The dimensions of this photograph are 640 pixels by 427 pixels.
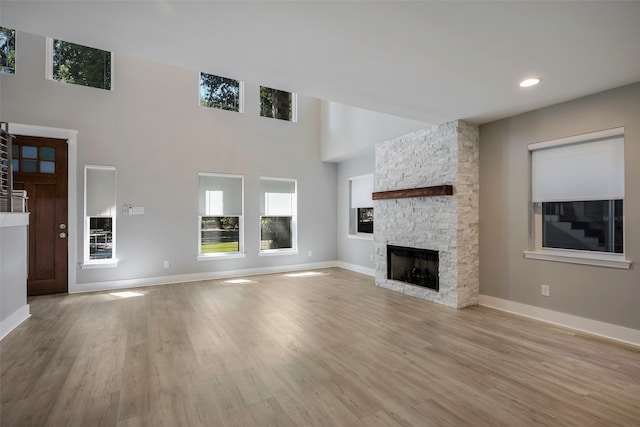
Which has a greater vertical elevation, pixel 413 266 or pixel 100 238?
pixel 100 238

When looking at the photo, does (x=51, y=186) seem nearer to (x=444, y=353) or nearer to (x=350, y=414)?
(x=350, y=414)

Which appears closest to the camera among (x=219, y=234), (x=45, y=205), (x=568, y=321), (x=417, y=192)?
(x=568, y=321)

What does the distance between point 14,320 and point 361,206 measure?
6.03 m

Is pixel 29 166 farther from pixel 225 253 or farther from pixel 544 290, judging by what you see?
pixel 544 290

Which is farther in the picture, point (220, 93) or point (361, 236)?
point (361, 236)

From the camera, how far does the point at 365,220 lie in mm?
7285

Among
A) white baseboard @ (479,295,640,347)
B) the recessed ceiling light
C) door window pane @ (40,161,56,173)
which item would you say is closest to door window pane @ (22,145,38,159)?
door window pane @ (40,161,56,173)

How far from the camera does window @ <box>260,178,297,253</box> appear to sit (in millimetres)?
7148

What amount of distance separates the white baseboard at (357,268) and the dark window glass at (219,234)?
2615 mm

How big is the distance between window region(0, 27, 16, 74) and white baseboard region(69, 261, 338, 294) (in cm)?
367

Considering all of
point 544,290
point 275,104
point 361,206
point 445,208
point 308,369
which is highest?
point 275,104

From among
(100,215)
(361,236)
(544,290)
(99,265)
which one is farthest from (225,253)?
(544,290)

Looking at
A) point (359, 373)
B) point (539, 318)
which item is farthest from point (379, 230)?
point (359, 373)

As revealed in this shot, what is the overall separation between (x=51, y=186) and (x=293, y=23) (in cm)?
539
